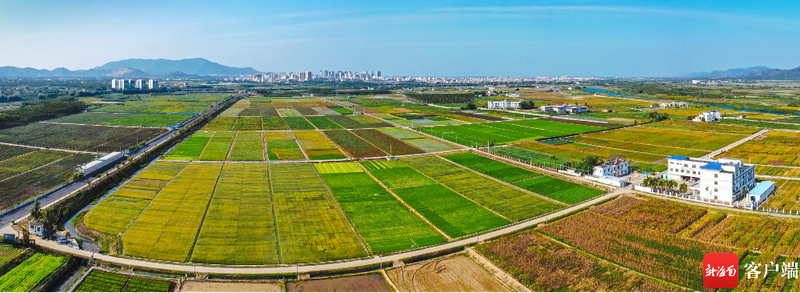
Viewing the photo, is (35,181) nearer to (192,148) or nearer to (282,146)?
(192,148)

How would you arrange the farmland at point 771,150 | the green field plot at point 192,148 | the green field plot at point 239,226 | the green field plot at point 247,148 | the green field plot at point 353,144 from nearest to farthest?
1. the green field plot at point 239,226
2. the farmland at point 771,150
3. the green field plot at point 247,148
4. the green field plot at point 192,148
5. the green field plot at point 353,144

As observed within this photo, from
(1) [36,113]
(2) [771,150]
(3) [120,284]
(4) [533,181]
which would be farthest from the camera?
(1) [36,113]

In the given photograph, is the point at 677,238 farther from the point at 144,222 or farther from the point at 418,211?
the point at 144,222

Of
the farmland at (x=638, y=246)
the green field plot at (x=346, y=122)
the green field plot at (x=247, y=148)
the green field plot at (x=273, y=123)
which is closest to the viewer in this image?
the farmland at (x=638, y=246)

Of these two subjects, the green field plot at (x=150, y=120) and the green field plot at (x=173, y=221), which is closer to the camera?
the green field plot at (x=173, y=221)

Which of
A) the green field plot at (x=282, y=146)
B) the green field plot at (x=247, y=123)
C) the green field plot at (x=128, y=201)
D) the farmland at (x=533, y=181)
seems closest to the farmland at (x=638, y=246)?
the farmland at (x=533, y=181)

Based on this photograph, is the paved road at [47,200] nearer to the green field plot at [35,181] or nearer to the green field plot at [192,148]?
the green field plot at [35,181]

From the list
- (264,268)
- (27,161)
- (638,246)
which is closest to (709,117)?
(638,246)

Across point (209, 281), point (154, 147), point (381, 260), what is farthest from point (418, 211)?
point (154, 147)
